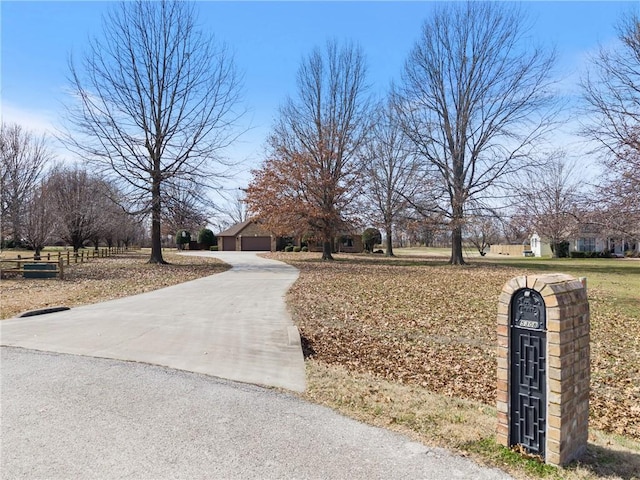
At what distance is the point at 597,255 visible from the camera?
48.5 m

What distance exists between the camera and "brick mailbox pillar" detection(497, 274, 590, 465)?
3.09 metres

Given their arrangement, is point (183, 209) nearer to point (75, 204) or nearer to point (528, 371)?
point (75, 204)

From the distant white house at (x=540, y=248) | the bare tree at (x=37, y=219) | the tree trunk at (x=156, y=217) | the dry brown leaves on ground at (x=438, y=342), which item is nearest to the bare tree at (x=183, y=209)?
the tree trunk at (x=156, y=217)

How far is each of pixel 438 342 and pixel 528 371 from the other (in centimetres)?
465

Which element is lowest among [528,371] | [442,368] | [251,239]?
[442,368]

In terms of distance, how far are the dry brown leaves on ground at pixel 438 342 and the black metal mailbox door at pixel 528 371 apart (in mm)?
1723

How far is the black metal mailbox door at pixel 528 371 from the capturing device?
3.19 m

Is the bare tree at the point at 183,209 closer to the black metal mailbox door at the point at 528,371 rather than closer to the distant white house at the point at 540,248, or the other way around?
the black metal mailbox door at the point at 528,371

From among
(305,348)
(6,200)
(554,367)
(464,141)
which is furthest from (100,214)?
(554,367)

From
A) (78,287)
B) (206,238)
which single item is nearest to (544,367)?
(78,287)

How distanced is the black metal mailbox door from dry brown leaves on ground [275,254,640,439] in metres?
1.72

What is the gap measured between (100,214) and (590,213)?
33381 millimetres

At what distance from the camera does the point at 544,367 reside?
10.4 feet

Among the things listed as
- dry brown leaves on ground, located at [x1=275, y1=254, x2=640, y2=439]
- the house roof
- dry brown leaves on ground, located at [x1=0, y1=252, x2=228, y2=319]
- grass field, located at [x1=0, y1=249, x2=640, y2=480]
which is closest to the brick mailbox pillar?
grass field, located at [x1=0, y1=249, x2=640, y2=480]
